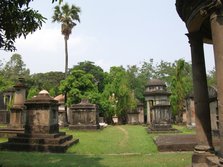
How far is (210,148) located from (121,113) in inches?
1224

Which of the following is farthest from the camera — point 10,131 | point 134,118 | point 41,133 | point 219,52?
point 134,118

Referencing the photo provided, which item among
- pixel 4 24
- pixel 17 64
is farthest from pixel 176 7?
pixel 17 64

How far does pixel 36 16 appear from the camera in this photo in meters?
6.64

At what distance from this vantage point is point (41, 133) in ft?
44.2

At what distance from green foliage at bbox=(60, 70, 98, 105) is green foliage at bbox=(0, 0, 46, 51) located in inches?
989

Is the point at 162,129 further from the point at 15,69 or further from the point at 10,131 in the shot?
the point at 15,69

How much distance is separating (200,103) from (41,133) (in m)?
9.42

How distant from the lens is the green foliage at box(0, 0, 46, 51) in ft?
20.7

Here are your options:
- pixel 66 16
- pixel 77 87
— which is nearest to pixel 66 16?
pixel 66 16

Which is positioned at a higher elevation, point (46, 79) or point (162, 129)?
point (46, 79)

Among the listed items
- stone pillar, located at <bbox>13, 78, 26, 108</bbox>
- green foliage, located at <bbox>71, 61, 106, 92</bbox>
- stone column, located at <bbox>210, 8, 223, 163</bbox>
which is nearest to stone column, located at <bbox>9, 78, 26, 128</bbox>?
stone pillar, located at <bbox>13, 78, 26, 108</bbox>

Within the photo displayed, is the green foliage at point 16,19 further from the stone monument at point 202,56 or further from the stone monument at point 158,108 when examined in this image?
the stone monument at point 158,108

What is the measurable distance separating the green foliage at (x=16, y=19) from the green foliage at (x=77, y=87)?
25119 millimetres

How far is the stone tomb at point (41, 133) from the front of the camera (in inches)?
480
